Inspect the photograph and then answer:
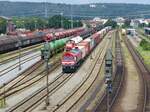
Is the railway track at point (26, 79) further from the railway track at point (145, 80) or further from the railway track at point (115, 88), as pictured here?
the railway track at point (145, 80)

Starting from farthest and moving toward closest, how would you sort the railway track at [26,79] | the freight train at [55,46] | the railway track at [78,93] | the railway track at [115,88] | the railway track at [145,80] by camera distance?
the freight train at [55,46], the railway track at [26,79], the railway track at [78,93], the railway track at [145,80], the railway track at [115,88]

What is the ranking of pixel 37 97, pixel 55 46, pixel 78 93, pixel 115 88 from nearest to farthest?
pixel 37 97 → pixel 78 93 → pixel 115 88 → pixel 55 46

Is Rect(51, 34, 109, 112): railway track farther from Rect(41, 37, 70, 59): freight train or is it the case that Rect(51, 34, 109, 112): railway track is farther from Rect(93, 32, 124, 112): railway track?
Rect(41, 37, 70, 59): freight train

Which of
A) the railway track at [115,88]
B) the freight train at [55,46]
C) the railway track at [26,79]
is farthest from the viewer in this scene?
the freight train at [55,46]

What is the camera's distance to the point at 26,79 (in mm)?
56031

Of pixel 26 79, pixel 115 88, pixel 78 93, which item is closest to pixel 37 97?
pixel 78 93

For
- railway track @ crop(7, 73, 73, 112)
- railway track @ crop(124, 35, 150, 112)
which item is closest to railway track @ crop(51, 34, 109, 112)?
railway track @ crop(7, 73, 73, 112)

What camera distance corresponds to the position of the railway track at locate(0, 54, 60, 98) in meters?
47.4

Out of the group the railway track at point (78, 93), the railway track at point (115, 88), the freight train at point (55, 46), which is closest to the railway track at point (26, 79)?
the railway track at point (78, 93)

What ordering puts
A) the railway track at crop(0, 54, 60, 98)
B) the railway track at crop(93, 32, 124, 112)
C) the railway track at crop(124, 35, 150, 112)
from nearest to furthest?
the railway track at crop(93, 32, 124, 112) → the railway track at crop(124, 35, 150, 112) → the railway track at crop(0, 54, 60, 98)

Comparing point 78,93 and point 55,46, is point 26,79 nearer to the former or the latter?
point 78,93

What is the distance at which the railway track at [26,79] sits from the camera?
156ft

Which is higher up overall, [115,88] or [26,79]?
[115,88]

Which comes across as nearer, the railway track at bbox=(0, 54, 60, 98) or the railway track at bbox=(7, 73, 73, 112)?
the railway track at bbox=(7, 73, 73, 112)
